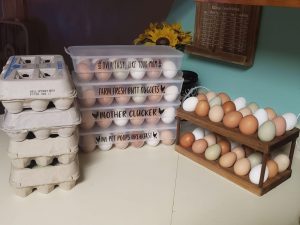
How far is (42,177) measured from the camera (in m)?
0.84

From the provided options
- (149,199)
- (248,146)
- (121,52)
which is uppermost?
(121,52)

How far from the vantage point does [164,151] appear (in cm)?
111

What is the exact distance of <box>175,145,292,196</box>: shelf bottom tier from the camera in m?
0.89

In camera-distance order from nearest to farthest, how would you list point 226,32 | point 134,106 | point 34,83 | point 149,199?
point 34,83 < point 149,199 < point 134,106 < point 226,32

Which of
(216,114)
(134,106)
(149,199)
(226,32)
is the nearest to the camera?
(149,199)

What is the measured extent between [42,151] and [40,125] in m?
0.07

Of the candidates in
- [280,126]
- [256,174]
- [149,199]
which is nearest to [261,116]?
[280,126]

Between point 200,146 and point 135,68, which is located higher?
point 135,68

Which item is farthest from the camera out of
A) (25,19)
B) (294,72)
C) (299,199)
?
(25,19)

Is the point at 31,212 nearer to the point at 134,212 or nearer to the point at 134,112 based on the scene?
the point at 134,212

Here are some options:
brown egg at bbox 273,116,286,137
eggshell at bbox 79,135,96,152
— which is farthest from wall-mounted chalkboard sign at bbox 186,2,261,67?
eggshell at bbox 79,135,96,152

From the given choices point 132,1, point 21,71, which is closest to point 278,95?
point 21,71

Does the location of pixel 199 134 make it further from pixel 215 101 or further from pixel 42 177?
pixel 42 177

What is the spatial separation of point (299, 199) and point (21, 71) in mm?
777
